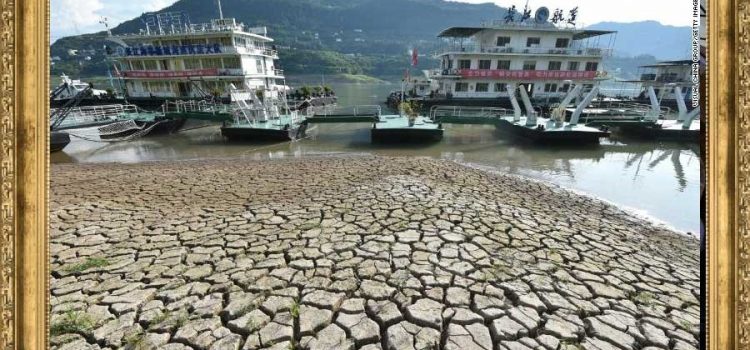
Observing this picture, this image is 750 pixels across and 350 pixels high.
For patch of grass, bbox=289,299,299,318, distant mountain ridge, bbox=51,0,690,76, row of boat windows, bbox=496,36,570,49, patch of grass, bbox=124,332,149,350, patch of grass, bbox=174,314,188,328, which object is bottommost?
A: patch of grass, bbox=124,332,149,350

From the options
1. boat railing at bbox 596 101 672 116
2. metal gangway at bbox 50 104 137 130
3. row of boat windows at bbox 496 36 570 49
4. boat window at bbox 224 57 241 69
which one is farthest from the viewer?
row of boat windows at bbox 496 36 570 49

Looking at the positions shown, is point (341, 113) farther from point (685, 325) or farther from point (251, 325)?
point (685, 325)

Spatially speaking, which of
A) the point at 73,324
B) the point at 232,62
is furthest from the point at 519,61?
A: the point at 73,324

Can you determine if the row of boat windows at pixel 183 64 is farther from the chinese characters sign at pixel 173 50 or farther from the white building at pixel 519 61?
the white building at pixel 519 61

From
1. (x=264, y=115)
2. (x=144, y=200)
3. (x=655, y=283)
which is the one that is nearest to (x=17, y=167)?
(x=655, y=283)

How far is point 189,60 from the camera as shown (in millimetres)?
25719

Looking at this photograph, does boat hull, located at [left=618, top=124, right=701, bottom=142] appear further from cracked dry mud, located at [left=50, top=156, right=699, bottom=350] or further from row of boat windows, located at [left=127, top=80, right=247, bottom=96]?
row of boat windows, located at [left=127, top=80, right=247, bottom=96]

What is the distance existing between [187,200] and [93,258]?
262cm

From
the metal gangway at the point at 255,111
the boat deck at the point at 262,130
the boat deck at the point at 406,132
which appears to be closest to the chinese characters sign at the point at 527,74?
the boat deck at the point at 406,132

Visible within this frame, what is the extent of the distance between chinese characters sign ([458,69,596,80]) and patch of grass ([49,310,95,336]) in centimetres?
2572

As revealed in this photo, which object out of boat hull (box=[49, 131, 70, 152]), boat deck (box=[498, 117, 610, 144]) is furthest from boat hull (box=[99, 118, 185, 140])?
boat deck (box=[498, 117, 610, 144])

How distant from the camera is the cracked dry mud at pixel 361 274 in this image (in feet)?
9.58

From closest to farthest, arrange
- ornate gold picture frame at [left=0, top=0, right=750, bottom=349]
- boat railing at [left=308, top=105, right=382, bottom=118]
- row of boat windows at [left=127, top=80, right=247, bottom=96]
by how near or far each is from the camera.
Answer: ornate gold picture frame at [left=0, top=0, right=750, bottom=349] < boat railing at [left=308, top=105, right=382, bottom=118] < row of boat windows at [left=127, top=80, right=247, bottom=96]

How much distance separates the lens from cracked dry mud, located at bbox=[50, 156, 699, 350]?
9.58 ft
